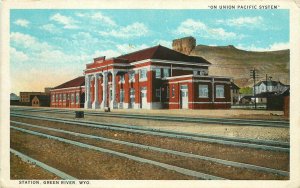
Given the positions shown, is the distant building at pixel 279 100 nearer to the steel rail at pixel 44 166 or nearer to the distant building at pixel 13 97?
the steel rail at pixel 44 166

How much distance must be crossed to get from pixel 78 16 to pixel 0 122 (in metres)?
1.72

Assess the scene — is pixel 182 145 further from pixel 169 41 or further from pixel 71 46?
pixel 71 46

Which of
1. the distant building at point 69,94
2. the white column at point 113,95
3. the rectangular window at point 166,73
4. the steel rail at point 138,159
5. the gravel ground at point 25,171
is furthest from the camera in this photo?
the rectangular window at point 166,73

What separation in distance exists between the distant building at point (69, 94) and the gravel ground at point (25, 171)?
1.21 metres

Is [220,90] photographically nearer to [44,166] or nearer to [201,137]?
[201,137]

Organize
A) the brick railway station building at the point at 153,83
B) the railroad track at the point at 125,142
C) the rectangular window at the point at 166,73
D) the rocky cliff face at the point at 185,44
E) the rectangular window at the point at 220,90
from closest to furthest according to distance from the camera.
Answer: the railroad track at the point at 125,142 → the rocky cliff face at the point at 185,44 → the rectangular window at the point at 220,90 → the brick railway station building at the point at 153,83 → the rectangular window at the point at 166,73

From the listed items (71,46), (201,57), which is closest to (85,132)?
(71,46)

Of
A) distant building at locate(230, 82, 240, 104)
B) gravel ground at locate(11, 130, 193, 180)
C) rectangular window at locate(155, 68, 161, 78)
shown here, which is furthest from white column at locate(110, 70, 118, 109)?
distant building at locate(230, 82, 240, 104)

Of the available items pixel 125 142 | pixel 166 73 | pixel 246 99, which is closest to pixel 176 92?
pixel 166 73

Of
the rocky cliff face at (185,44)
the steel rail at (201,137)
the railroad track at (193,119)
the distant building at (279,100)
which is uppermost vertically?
the rocky cliff face at (185,44)

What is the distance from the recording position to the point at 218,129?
4551mm

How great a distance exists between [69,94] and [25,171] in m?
1.51

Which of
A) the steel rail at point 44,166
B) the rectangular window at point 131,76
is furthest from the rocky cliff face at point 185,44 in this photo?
the steel rail at point 44,166

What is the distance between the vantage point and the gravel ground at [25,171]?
4051mm
